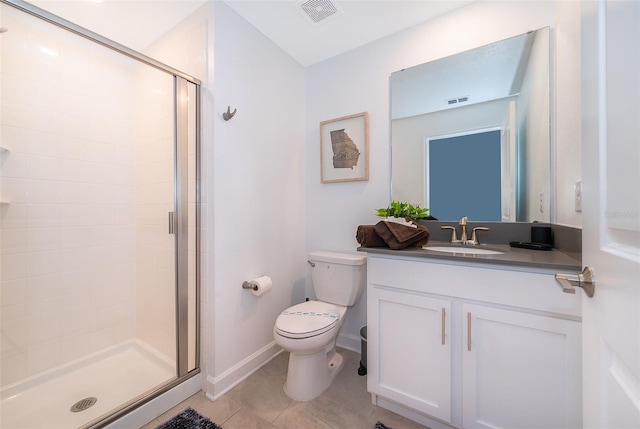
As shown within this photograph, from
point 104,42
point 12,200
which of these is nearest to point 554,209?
point 104,42

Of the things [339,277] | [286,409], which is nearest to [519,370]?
[339,277]

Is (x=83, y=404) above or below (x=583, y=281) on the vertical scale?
below

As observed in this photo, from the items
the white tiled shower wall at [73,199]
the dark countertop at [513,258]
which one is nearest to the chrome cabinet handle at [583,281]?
the dark countertop at [513,258]

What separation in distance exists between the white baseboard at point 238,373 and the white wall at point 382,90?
0.57 meters

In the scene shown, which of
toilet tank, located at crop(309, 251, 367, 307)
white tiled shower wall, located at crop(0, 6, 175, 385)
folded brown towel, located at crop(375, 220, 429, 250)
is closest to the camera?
folded brown towel, located at crop(375, 220, 429, 250)

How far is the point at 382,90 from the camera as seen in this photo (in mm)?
1827

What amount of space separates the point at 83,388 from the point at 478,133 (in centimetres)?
283

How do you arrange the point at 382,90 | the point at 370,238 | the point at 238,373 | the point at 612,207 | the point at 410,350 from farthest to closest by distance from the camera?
the point at 382,90
the point at 238,373
the point at 370,238
the point at 410,350
the point at 612,207

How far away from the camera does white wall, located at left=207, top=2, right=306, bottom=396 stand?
1.50 meters

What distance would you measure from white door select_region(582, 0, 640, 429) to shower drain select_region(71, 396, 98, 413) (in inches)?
83.6

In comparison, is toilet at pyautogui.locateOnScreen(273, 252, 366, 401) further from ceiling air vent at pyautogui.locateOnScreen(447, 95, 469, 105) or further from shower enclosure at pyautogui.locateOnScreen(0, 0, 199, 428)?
ceiling air vent at pyautogui.locateOnScreen(447, 95, 469, 105)

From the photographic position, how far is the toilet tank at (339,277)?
5.59 feet

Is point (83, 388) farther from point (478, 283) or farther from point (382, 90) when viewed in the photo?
point (382, 90)

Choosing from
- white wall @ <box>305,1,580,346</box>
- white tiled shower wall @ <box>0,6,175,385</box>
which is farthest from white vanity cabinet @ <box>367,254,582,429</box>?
white tiled shower wall @ <box>0,6,175,385</box>
